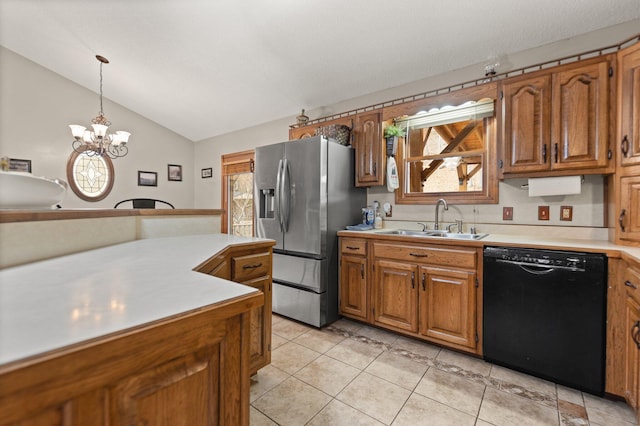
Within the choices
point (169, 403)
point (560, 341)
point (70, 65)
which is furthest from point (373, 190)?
point (70, 65)


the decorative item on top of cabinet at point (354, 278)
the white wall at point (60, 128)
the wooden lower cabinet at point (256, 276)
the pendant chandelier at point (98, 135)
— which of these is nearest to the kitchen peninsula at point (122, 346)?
the wooden lower cabinet at point (256, 276)

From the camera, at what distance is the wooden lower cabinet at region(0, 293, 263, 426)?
39 cm

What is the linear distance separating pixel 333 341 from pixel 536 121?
7.65ft

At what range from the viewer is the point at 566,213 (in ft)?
7.15

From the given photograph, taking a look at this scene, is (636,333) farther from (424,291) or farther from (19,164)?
(19,164)

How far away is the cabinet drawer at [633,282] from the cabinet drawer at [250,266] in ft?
6.41

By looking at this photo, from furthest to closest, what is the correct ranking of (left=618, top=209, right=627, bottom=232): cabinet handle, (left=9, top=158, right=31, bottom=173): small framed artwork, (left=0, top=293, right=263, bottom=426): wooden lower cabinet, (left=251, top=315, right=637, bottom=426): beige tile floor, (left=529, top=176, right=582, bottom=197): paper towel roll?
1. (left=9, top=158, right=31, bottom=173): small framed artwork
2. (left=529, top=176, right=582, bottom=197): paper towel roll
3. (left=618, top=209, right=627, bottom=232): cabinet handle
4. (left=251, top=315, right=637, bottom=426): beige tile floor
5. (left=0, top=293, right=263, bottom=426): wooden lower cabinet

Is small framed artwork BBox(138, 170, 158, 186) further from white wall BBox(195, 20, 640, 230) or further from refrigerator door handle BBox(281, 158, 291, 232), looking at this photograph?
refrigerator door handle BBox(281, 158, 291, 232)

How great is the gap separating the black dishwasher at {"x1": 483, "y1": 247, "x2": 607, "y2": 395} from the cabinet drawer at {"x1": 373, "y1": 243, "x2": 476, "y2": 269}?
0.13 m

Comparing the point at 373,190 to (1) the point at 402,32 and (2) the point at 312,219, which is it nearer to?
(2) the point at 312,219

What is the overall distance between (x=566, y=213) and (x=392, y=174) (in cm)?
143

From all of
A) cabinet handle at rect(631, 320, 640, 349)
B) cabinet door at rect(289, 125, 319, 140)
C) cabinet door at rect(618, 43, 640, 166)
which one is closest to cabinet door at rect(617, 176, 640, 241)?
cabinet door at rect(618, 43, 640, 166)

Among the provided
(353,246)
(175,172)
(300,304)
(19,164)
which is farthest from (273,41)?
(19,164)

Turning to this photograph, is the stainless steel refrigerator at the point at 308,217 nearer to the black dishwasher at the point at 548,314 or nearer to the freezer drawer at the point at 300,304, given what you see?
the freezer drawer at the point at 300,304
